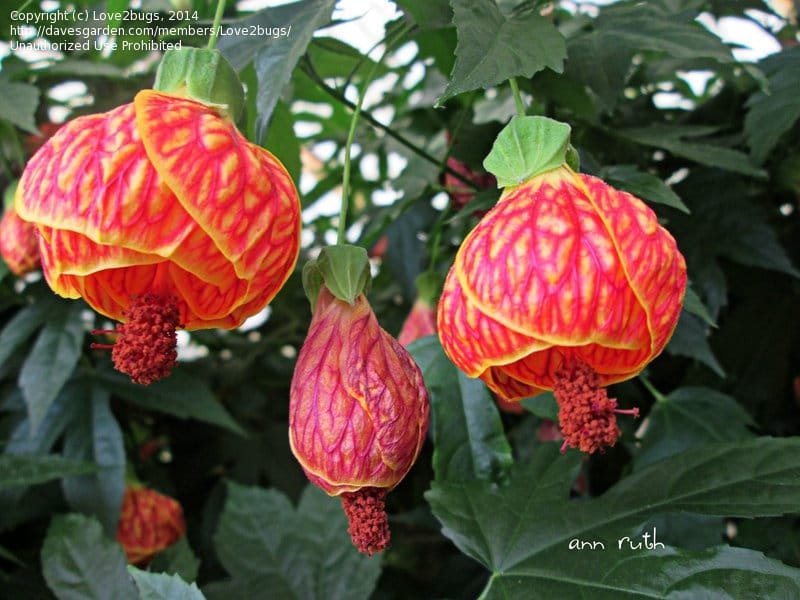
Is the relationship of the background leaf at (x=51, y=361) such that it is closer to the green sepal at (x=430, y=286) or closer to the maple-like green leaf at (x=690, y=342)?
the green sepal at (x=430, y=286)

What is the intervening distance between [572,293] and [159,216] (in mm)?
227

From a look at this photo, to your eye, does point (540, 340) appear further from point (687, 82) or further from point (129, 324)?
point (687, 82)

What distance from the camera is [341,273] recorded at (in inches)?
23.6

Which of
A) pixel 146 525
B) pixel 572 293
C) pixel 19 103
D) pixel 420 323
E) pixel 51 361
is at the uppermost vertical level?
pixel 572 293

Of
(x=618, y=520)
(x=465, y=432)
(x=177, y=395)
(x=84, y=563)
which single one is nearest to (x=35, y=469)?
(x=84, y=563)

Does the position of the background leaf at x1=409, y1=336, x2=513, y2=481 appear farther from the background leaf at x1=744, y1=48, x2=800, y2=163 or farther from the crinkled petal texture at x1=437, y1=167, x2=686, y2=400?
the background leaf at x1=744, y1=48, x2=800, y2=163

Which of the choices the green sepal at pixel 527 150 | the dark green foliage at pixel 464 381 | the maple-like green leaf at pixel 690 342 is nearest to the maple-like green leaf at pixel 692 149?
the dark green foliage at pixel 464 381

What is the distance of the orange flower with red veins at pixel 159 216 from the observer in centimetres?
45

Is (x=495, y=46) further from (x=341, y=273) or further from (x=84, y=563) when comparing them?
(x=84, y=563)

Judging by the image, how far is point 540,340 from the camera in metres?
0.45

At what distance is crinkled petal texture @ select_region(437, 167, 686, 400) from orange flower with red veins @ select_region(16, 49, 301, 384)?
12 centimetres

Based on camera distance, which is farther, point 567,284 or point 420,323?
point 420,323

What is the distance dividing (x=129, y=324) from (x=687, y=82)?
0.87 m

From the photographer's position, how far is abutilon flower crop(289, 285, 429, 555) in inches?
19.9
